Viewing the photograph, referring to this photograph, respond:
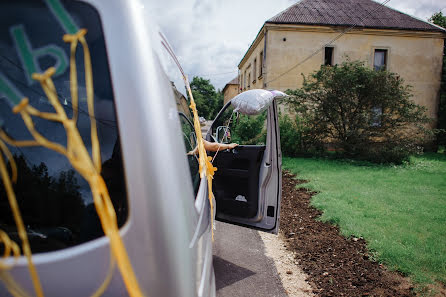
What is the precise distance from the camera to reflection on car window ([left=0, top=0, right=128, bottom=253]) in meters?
0.91

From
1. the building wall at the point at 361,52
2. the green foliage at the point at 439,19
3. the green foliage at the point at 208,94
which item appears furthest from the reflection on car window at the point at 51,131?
the green foliage at the point at 208,94

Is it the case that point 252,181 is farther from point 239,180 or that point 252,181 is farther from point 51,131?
point 51,131

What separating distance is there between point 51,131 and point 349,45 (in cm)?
1982

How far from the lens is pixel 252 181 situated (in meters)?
3.52

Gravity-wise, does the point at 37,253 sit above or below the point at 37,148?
below

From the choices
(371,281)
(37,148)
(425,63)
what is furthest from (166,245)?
(425,63)

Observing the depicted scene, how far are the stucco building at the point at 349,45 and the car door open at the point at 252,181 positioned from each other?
14.8m

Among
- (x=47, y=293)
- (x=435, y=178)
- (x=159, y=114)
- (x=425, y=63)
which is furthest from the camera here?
(x=425, y=63)

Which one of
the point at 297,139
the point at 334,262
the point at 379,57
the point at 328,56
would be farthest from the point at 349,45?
the point at 334,262

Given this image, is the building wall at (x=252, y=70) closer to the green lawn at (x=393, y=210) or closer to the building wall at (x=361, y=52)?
the building wall at (x=361, y=52)

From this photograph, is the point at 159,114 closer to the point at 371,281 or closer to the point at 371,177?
the point at 371,281

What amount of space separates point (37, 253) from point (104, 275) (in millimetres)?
225

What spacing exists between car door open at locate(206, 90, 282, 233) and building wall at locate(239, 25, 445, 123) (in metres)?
14.8

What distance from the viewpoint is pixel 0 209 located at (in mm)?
919
